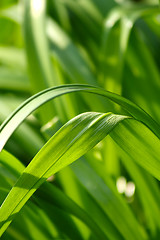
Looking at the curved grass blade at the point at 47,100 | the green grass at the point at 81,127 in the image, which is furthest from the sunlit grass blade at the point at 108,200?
the curved grass blade at the point at 47,100

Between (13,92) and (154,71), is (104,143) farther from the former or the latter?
(13,92)

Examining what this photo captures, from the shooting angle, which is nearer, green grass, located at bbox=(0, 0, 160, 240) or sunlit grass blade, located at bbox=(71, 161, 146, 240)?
green grass, located at bbox=(0, 0, 160, 240)

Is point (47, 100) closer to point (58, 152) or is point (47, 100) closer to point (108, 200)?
point (58, 152)

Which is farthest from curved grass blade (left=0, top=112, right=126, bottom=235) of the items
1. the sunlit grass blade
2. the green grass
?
the sunlit grass blade

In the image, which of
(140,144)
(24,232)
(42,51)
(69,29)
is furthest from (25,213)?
(69,29)

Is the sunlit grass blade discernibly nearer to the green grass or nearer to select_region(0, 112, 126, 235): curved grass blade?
the green grass

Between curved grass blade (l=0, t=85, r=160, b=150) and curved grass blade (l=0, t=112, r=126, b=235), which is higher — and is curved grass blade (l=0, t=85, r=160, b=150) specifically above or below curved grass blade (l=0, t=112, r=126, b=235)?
above

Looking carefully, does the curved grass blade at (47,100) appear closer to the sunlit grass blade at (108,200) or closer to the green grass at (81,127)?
the green grass at (81,127)
